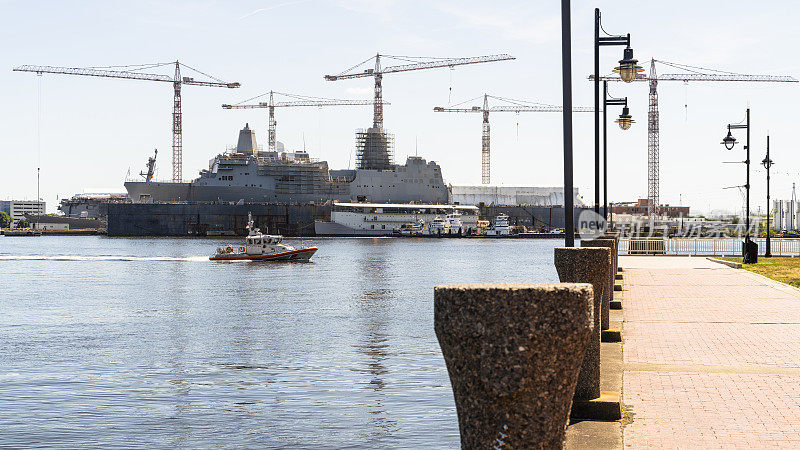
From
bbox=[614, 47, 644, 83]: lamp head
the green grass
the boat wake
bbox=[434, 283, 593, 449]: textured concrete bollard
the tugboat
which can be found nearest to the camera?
bbox=[434, 283, 593, 449]: textured concrete bollard

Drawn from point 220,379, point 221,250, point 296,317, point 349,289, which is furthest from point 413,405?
point 221,250

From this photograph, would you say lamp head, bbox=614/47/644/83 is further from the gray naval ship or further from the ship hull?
the gray naval ship

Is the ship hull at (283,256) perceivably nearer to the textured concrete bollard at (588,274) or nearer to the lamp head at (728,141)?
the lamp head at (728,141)

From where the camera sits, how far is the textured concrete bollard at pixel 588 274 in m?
9.20

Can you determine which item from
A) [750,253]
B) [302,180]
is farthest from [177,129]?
[750,253]

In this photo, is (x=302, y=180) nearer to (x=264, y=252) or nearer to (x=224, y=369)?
(x=264, y=252)

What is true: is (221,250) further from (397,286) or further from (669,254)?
(669,254)

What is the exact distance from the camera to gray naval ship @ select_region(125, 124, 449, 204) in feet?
527

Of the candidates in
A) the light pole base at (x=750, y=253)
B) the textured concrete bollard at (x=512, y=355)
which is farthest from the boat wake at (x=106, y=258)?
the textured concrete bollard at (x=512, y=355)

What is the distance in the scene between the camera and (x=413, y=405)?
14.5 m

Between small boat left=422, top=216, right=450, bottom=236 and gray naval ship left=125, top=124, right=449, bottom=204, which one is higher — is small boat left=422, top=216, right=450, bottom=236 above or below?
below

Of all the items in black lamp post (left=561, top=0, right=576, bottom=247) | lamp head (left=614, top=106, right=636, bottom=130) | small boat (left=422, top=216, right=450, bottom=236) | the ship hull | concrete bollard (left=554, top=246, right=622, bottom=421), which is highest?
lamp head (left=614, top=106, right=636, bottom=130)

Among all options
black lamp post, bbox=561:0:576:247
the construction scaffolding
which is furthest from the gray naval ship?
black lamp post, bbox=561:0:576:247

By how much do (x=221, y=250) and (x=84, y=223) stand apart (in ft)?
417
